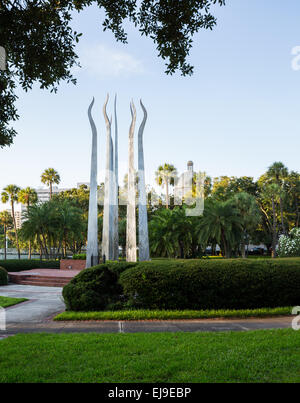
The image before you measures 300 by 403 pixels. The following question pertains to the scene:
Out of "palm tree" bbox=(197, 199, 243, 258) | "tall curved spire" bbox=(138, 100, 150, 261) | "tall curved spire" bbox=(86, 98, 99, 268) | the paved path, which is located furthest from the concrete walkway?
"palm tree" bbox=(197, 199, 243, 258)

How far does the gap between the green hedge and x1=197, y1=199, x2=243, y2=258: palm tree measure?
12.2 m

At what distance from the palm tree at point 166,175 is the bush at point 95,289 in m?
33.5

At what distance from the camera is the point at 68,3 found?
504 centimetres

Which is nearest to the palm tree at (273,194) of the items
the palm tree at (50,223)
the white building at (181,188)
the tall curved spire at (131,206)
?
the white building at (181,188)

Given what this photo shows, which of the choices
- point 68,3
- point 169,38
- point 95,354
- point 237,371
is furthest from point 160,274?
point 68,3

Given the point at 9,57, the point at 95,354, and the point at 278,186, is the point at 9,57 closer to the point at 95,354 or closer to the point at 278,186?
the point at 95,354

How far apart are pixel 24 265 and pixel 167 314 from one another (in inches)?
703

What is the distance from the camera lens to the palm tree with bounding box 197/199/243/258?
27.5 m

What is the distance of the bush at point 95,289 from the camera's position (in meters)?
8.14

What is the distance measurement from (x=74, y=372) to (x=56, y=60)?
454cm

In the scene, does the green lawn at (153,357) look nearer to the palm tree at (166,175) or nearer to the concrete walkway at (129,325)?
the concrete walkway at (129,325)

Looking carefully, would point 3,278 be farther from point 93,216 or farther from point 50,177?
point 50,177

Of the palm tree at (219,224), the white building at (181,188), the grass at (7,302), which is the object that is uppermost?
the white building at (181,188)

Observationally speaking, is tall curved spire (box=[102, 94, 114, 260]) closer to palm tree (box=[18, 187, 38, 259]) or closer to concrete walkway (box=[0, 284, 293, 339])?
concrete walkway (box=[0, 284, 293, 339])
